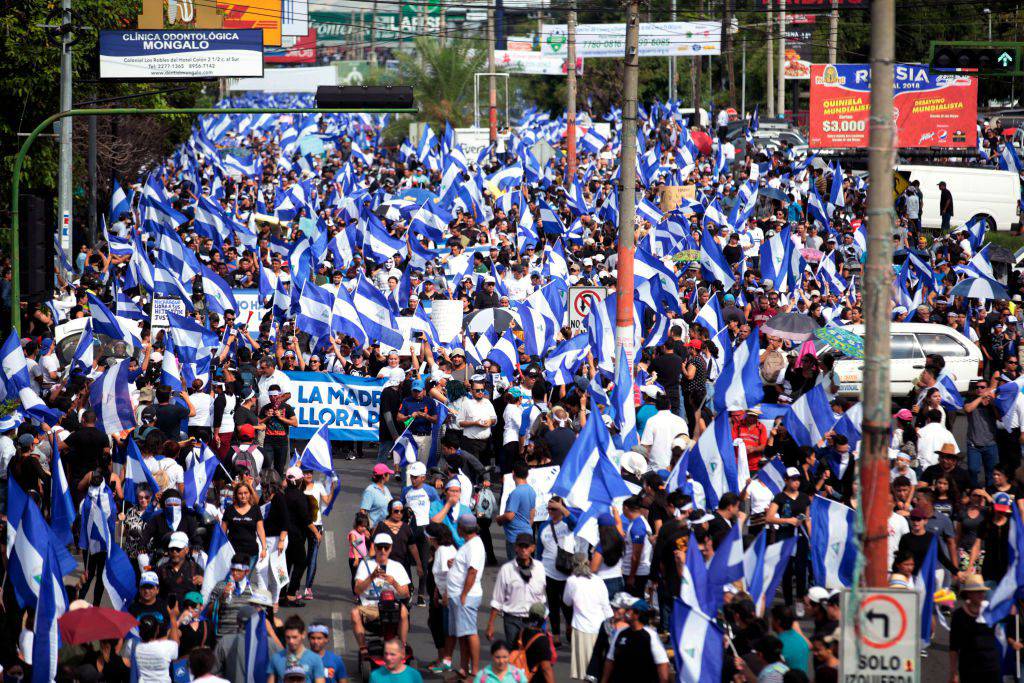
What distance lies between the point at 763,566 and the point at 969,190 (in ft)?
86.4

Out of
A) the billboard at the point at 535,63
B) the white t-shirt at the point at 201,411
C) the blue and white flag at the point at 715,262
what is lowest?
the white t-shirt at the point at 201,411

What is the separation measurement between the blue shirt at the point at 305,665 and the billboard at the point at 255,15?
45.2 meters

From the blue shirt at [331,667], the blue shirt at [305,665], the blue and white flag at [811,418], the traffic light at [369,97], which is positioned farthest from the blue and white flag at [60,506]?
the traffic light at [369,97]

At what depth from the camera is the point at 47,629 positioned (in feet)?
36.4

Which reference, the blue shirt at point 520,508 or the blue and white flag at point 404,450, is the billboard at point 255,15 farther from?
the blue shirt at point 520,508

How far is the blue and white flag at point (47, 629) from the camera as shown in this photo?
36.1ft

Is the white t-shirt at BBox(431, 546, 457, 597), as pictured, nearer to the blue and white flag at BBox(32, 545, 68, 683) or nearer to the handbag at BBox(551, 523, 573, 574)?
the handbag at BBox(551, 523, 573, 574)

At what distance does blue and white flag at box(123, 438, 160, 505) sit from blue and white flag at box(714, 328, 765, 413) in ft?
18.7

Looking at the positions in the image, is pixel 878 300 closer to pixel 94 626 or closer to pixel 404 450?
pixel 94 626

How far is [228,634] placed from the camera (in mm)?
11375

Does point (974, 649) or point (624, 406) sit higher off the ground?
point (624, 406)

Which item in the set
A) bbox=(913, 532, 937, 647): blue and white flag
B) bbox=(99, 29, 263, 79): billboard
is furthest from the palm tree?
bbox=(913, 532, 937, 647): blue and white flag

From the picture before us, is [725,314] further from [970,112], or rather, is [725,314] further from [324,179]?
[324,179]

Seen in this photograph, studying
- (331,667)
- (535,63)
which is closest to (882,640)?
(331,667)
